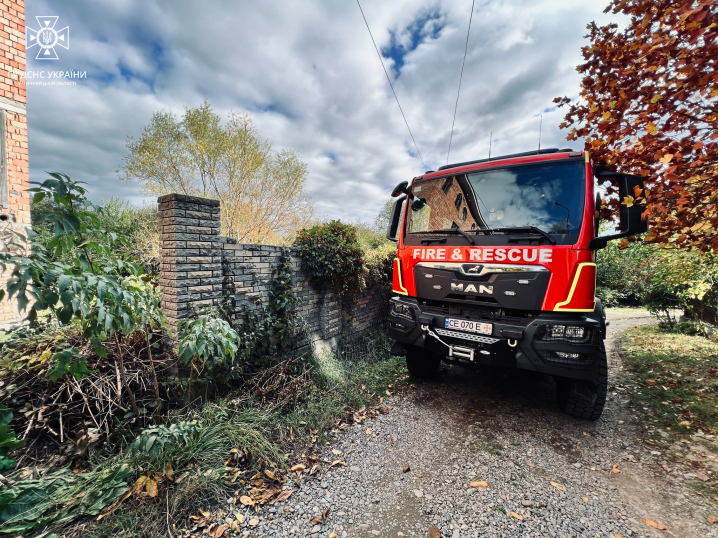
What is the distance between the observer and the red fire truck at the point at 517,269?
102 inches

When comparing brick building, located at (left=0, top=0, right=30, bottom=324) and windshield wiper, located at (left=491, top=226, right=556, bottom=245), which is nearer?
windshield wiper, located at (left=491, top=226, right=556, bottom=245)

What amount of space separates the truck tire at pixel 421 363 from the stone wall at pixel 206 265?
1.60m

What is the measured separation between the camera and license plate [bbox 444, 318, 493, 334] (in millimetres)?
2873

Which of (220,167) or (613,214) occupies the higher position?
(220,167)

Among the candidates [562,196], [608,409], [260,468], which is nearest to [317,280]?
[260,468]

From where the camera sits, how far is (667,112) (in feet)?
8.64

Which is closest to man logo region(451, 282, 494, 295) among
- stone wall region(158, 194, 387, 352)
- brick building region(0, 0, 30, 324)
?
stone wall region(158, 194, 387, 352)

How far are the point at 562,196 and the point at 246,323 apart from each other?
3644 mm

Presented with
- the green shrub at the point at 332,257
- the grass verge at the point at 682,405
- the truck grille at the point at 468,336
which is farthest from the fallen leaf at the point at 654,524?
the green shrub at the point at 332,257

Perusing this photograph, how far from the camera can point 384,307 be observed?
23.8ft

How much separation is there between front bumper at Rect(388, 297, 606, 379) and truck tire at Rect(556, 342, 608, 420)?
0.39 meters

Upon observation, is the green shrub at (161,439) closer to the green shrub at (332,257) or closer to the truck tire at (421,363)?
the truck tire at (421,363)

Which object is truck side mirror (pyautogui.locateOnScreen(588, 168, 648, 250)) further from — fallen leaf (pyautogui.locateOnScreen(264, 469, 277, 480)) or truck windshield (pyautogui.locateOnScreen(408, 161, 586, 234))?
fallen leaf (pyautogui.locateOnScreen(264, 469, 277, 480))

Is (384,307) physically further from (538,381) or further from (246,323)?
(246,323)
